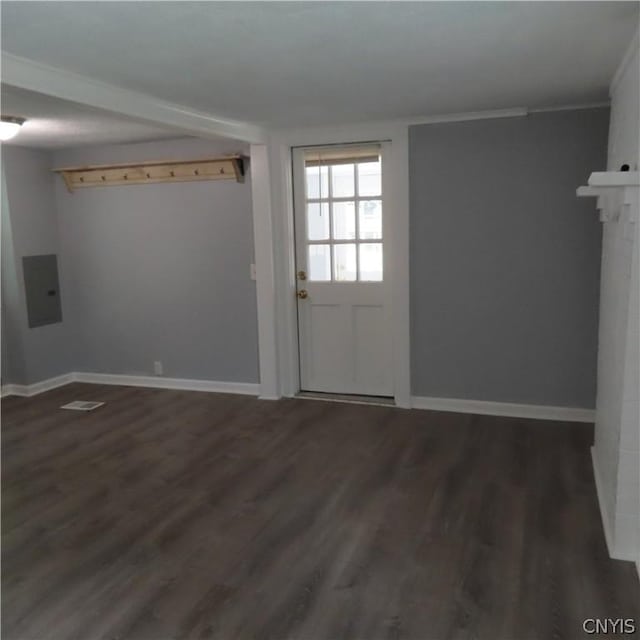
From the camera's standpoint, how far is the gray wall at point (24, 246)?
17.2ft

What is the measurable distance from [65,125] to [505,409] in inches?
147

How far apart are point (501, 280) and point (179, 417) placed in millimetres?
2603

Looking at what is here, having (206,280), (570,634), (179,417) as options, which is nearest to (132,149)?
(206,280)

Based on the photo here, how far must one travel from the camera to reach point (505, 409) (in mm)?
4453

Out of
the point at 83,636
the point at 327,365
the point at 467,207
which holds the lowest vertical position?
the point at 83,636

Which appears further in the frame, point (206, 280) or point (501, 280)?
point (206, 280)

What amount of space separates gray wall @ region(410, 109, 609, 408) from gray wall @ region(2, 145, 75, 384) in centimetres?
337

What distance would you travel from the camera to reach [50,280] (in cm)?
561

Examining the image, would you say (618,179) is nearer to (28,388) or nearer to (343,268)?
(343,268)

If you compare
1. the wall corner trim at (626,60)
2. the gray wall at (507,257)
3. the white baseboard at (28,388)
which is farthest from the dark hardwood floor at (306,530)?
the wall corner trim at (626,60)

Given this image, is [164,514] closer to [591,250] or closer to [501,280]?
[501,280]

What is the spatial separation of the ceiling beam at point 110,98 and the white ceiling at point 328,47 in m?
0.08

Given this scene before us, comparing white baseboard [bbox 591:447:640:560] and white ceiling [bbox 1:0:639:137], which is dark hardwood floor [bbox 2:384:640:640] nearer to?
white baseboard [bbox 591:447:640:560]

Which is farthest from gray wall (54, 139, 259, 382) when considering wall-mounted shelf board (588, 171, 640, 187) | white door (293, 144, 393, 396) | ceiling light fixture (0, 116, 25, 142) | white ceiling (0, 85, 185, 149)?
wall-mounted shelf board (588, 171, 640, 187)
